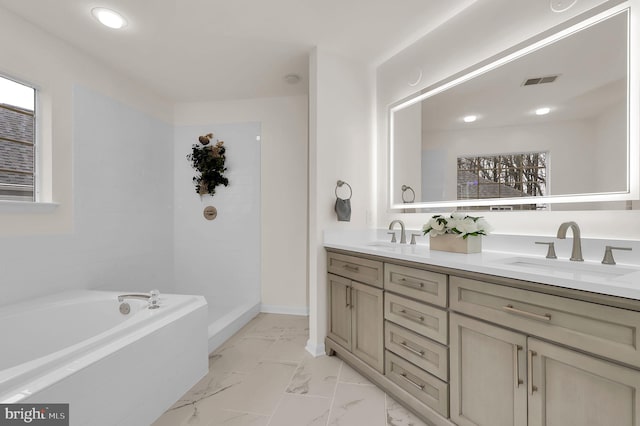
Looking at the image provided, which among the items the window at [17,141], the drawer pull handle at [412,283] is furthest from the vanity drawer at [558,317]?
the window at [17,141]

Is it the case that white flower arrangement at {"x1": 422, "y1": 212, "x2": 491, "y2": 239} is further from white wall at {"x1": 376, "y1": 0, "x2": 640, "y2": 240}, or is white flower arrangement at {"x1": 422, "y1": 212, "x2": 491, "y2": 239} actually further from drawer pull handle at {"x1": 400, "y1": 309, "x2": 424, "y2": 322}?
drawer pull handle at {"x1": 400, "y1": 309, "x2": 424, "y2": 322}

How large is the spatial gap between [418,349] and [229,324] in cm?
176

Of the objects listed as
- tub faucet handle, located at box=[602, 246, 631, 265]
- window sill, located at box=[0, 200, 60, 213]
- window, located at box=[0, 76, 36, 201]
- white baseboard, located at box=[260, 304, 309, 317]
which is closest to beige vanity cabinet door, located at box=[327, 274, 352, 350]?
white baseboard, located at box=[260, 304, 309, 317]

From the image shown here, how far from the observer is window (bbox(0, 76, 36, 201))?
2.04m

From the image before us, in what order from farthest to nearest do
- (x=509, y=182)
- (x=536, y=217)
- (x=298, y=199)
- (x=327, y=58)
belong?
(x=298, y=199) → (x=327, y=58) → (x=509, y=182) → (x=536, y=217)

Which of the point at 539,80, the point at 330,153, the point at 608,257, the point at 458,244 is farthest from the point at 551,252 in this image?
the point at 330,153

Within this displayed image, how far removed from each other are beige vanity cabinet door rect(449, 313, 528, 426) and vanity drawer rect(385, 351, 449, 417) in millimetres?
54

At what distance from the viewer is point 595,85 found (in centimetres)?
146

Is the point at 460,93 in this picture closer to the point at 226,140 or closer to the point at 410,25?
the point at 410,25

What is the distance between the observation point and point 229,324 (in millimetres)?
2697

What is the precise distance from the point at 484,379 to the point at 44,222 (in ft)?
9.46

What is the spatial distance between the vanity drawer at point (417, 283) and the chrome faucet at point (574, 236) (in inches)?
22.0

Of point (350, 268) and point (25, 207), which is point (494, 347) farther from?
point (25, 207)

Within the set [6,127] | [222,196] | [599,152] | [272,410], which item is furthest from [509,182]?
[6,127]
